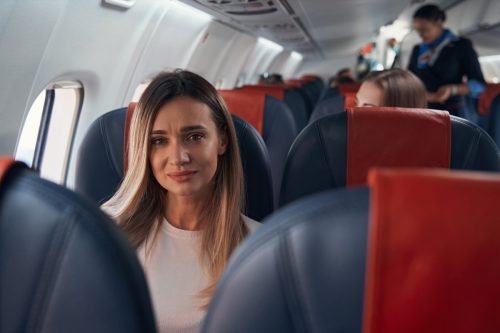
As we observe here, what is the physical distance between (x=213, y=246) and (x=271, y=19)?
460cm

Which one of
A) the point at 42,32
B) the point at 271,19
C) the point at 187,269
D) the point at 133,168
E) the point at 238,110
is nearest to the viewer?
the point at 187,269

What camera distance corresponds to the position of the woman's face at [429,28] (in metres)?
4.30

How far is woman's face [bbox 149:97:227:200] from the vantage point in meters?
1.82

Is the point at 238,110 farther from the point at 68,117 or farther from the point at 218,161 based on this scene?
the point at 218,161

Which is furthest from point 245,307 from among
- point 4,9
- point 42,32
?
point 42,32

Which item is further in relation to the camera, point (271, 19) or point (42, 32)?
point (271, 19)

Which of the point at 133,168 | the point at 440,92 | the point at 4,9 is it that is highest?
the point at 4,9

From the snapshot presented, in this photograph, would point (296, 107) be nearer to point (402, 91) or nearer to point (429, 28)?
point (429, 28)

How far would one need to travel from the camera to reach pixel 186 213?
6.30 ft

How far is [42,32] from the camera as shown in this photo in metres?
2.80

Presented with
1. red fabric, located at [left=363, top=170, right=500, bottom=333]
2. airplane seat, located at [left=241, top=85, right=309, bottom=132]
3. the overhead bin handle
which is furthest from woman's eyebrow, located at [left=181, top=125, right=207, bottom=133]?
airplane seat, located at [left=241, top=85, right=309, bottom=132]

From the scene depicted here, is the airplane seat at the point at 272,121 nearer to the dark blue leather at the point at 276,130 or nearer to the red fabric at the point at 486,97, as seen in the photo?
the dark blue leather at the point at 276,130

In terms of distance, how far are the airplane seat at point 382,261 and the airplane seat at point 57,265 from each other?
0.69 ft

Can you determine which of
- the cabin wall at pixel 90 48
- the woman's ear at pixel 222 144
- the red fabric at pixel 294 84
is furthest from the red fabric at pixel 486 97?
the woman's ear at pixel 222 144
